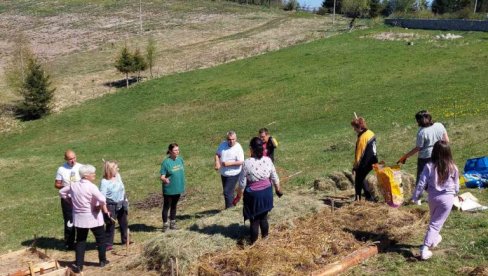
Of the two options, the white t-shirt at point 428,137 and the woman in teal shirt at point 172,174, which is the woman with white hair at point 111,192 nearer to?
the woman in teal shirt at point 172,174

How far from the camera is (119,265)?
9305mm

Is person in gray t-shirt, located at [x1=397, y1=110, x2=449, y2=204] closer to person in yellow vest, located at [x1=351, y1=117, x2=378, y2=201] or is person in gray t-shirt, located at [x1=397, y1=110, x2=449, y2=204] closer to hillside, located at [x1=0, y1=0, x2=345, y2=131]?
person in yellow vest, located at [x1=351, y1=117, x2=378, y2=201]

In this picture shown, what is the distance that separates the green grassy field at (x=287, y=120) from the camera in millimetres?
15633

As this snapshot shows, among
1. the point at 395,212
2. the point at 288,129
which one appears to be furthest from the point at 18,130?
the point at 395,212

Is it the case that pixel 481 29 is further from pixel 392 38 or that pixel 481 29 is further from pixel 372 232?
pixel 372 232

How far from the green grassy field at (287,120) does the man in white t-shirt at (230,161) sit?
300 cm

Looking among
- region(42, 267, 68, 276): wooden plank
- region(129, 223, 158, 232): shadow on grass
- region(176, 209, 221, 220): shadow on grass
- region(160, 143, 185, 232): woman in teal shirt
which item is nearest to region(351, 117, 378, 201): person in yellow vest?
region(160, 143, 185, 232): woman in teal shirt

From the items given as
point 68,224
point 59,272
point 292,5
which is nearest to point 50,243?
point 68,224

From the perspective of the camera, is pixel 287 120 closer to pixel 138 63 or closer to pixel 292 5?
pixel 138 63

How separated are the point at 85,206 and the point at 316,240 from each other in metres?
3.93

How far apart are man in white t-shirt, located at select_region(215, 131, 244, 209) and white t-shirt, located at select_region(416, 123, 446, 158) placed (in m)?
3.83

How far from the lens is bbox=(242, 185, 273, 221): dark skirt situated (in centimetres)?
851

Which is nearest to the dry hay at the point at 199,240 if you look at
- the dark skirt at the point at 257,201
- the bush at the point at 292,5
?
the dark skirt at the point at 257,201

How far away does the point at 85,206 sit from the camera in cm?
888
